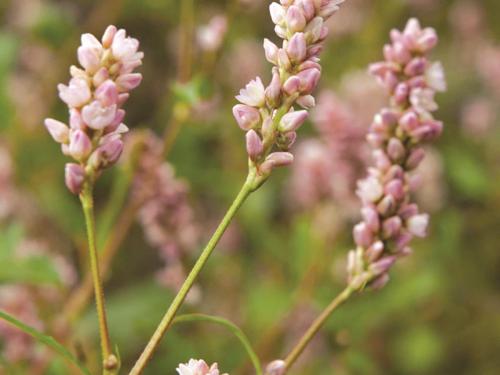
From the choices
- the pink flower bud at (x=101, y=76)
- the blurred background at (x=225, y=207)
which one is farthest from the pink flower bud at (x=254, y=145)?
the blurred background at (x=225, y=207)

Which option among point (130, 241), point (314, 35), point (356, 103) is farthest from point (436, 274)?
point (314, 35)

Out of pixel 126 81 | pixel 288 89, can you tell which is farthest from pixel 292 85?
pixel 126 81

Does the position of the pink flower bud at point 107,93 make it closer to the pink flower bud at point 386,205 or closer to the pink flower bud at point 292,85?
the pink flower bud at point 292,85

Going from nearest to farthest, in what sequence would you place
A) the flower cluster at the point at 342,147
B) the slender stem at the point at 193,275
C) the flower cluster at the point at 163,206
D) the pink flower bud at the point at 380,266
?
1. the slender stem at the point at 193,275
2. the pink flower bud at the point at 380,266
3. the flower cluster at the point at 163,206
4. the flower cluster at the point at 342,147

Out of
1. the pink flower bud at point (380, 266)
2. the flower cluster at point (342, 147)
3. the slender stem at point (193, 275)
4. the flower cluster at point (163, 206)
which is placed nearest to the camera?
the slender stem at point (193, 275)

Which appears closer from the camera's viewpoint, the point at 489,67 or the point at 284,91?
the point at 284,91

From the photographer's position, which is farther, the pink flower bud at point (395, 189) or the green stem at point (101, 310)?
the pink flower bud at point (395, 189)

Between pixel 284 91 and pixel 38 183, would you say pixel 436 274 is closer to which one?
pixel 38 183
